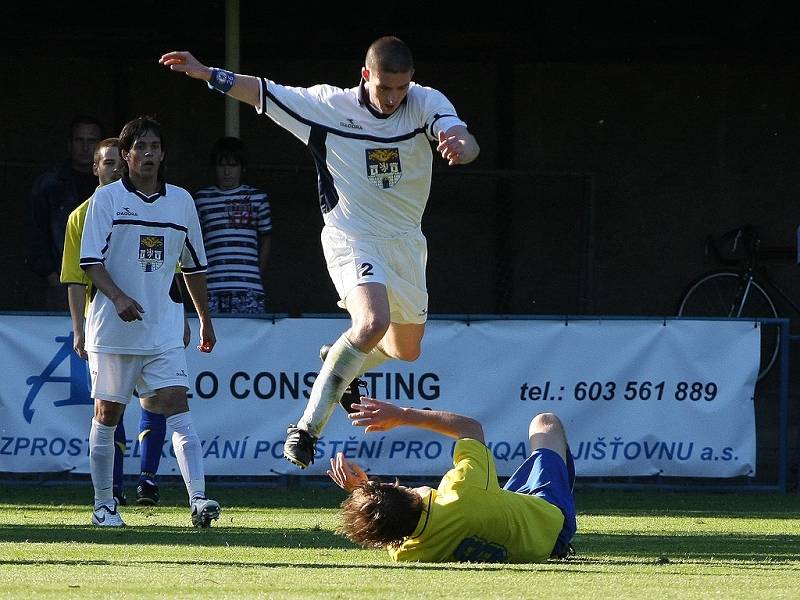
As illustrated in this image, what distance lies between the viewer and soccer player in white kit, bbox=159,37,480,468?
7.05m

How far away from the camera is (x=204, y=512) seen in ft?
26.2

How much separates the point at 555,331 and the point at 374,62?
13.3 ft

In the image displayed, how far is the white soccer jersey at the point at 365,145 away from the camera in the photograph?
7234 mm

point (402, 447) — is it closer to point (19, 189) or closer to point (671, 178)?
point (19, 189)

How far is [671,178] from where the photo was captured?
16750 mm

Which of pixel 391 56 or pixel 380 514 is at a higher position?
pixel 391 56

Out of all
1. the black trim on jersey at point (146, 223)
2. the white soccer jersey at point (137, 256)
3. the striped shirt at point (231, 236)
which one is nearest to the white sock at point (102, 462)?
the white soccer jersey at point (137, 256)

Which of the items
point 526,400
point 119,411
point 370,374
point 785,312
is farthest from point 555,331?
point 785,312

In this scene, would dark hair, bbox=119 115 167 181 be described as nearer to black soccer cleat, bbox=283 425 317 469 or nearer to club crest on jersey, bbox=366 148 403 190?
club crest on jersey, bbox=366 148 403 190

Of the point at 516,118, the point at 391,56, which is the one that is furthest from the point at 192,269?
the point at 516,118

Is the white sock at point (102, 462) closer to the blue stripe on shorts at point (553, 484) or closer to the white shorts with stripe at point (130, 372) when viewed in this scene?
the white shorts with stripe at point (130, 372)

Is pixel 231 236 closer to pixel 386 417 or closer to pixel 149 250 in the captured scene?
pixel 149 250

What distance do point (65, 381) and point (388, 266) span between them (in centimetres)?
378

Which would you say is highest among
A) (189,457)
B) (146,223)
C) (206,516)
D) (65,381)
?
(146,223)
